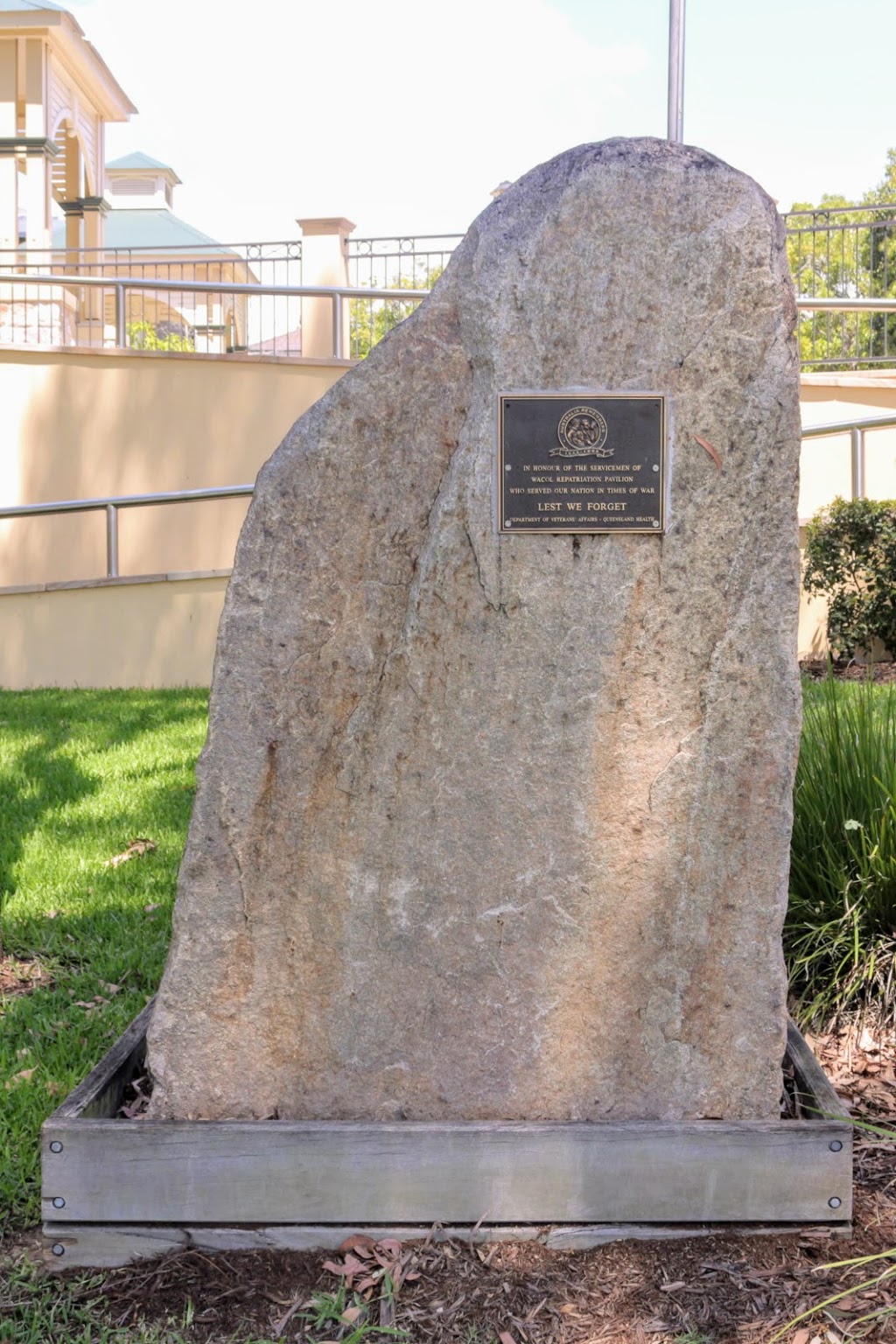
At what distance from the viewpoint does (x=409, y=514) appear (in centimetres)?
313

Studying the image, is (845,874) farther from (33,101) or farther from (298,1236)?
(33,101)

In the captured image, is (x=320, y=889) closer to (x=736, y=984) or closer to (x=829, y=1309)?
(x=736, y=984)

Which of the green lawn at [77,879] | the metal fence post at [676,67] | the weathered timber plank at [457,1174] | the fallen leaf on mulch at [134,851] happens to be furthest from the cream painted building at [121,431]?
the weathered timber plank at [457,1174]

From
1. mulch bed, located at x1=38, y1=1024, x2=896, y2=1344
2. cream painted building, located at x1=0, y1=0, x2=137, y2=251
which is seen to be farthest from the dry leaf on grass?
cream painted building, located at x1=0, y1=0, x2=137, y2=251

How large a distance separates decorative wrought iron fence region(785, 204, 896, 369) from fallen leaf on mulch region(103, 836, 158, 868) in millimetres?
9212

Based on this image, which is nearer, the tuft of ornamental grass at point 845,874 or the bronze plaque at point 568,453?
the bronze plaque at point 568,453

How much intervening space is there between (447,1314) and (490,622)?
1571 mm

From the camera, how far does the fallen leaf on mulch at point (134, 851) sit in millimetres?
5752

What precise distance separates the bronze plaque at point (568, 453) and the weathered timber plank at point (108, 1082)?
173cm

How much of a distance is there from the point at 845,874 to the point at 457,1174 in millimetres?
1686

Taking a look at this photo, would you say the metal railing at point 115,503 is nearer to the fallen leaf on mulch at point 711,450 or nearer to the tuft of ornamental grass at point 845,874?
the tuft of ornamental grass at point 845,874

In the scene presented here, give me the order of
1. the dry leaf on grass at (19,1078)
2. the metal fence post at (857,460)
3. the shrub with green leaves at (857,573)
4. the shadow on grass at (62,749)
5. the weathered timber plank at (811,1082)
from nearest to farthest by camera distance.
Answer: the weathered timber plank at (811,1082) → the dry leaf on grass at (19,1078) → the shadow on grass at (62,749) → the shrub with green leaves at (857,573) → the metal fence post at (857,460)

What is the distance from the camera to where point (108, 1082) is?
3.30 m

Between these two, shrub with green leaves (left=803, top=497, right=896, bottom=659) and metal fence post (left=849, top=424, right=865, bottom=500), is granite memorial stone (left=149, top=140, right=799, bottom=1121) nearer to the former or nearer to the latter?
shrub with green leaves (left=803, top=497, right=896, bottom=659)
